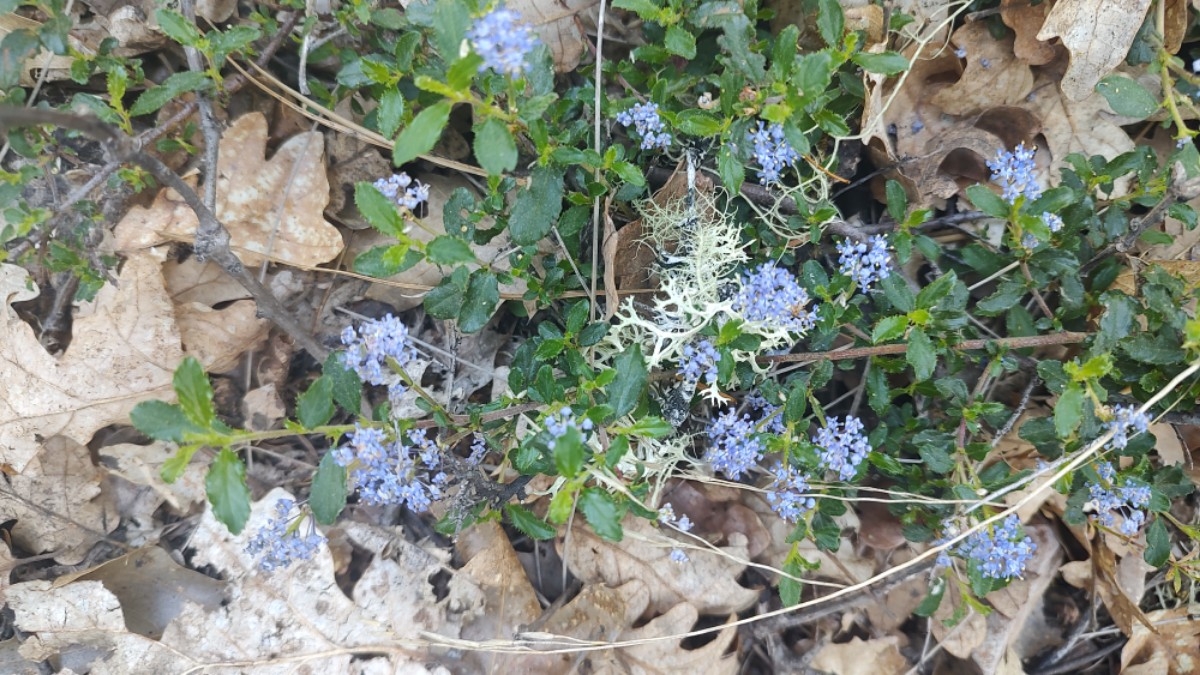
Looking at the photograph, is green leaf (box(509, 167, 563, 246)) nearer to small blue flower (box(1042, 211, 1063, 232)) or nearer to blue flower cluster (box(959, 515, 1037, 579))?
small blue flower (box(1042, 211, 1063, 232))

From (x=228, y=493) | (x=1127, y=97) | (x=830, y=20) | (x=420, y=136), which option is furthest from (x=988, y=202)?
(x=228, y=493)

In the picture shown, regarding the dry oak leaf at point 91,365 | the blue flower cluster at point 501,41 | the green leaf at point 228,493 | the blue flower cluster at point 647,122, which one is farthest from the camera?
the dry oak leaf at point 91,365

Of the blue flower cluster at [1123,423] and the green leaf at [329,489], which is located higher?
the blue flower cluster at [1123,423]

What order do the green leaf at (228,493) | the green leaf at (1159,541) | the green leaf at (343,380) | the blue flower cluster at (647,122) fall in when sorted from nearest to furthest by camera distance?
the green leaf at (228,493)
the green leaf at (343,380)
the blue flower cluster at (647,122)
the green leaf at (1159,541)

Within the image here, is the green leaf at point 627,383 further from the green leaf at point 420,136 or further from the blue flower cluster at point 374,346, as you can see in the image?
the green leaf at point 420,136

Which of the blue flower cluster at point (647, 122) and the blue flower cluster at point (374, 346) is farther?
the blue flower cluster at point (647, 122)

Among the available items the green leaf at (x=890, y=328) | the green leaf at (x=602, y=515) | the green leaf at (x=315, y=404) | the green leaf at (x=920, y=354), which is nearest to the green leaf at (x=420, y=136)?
the green leaf at (x=315, y=404)

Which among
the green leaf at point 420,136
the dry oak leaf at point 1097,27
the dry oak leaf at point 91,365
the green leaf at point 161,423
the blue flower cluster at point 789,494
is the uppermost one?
the dry oak leaf at point 1097,27
